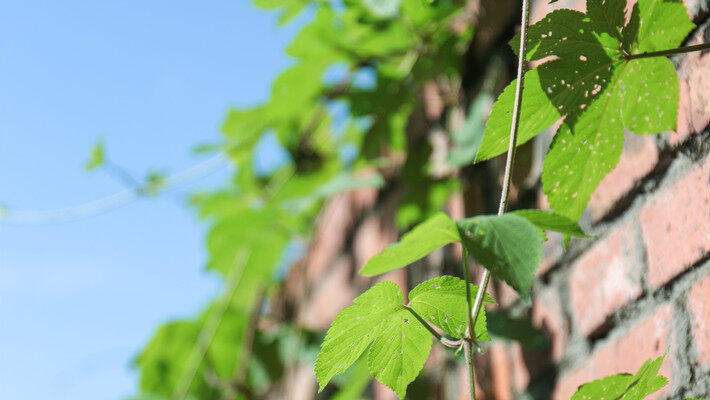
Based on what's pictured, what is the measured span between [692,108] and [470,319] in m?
0.24

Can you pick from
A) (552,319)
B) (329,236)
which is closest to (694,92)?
(552,319)

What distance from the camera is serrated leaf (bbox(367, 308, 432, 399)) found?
388 millimetres

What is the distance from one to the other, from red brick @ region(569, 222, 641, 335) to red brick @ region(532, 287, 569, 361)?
3 cm

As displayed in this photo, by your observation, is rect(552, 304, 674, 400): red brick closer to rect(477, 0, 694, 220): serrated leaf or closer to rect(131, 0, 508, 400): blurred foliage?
rect(477, 0, 694, 220): serrated leaf

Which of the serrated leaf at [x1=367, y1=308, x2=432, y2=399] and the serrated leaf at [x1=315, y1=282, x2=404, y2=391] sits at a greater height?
the serrated leaf at [x1=315, y1=282, x2=404, y2=391]

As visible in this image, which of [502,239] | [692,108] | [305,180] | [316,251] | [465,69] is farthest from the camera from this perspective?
[316,251]

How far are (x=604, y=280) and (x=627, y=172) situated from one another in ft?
0.34

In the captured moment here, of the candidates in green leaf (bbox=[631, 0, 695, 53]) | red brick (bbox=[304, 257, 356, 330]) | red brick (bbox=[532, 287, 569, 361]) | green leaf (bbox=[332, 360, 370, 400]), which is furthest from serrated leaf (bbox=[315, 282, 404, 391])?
red brick (bbox=[304, 257, 356, 330])

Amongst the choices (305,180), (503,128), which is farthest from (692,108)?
(305,180)

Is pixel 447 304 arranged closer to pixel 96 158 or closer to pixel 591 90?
pixel 591 90

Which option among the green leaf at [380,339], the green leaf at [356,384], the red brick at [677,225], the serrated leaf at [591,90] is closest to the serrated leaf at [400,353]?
the green leaf at [380,339]

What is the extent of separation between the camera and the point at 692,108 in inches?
18.2

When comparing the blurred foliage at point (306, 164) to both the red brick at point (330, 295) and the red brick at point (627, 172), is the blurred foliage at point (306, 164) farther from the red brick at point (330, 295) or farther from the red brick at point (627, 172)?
the red brick at point (627, 172)

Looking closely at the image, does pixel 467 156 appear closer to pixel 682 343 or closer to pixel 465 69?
pixel 465 69
